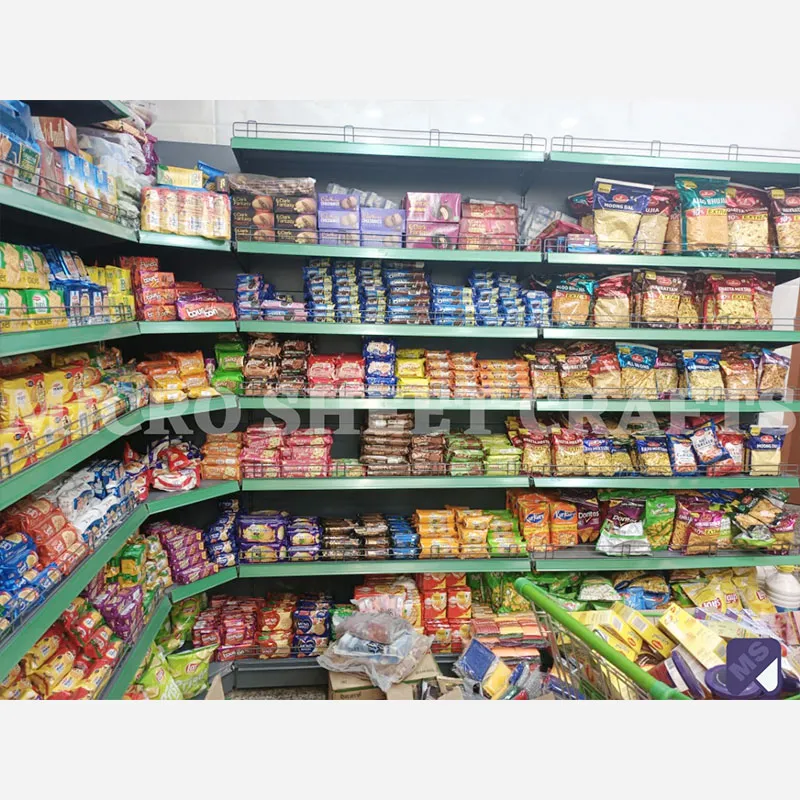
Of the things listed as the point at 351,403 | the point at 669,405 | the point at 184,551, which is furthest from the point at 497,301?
the point at 184,551

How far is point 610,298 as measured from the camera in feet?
8.52

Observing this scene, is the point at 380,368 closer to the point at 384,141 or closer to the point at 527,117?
the point at 384,141

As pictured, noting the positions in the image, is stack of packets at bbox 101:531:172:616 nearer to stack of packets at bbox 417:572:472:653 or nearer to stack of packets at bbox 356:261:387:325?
stack of packets at bbox 417:572:472:653

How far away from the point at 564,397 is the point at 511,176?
1.24 meters

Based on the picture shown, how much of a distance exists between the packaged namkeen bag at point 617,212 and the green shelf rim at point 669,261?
0.06 meters

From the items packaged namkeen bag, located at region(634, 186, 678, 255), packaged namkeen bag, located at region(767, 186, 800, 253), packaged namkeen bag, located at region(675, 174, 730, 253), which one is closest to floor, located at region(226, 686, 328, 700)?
packaged namkeen bag, located at region(634, 186, 678, 255)

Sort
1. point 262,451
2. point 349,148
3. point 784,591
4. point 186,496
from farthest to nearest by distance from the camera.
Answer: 1. point 784,591
2. point 262,451
3. point 186,496
4. point 349,148

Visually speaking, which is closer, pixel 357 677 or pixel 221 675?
pixel 357 677

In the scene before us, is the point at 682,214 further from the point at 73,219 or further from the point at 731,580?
the point at 73,219

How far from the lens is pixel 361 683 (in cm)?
233

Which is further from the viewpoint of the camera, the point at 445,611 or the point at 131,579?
the point at 445,611

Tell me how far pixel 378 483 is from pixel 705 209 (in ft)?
6.95

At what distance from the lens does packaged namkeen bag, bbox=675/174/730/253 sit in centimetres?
247

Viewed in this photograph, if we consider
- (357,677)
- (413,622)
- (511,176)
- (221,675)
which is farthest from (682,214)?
(221,675)
